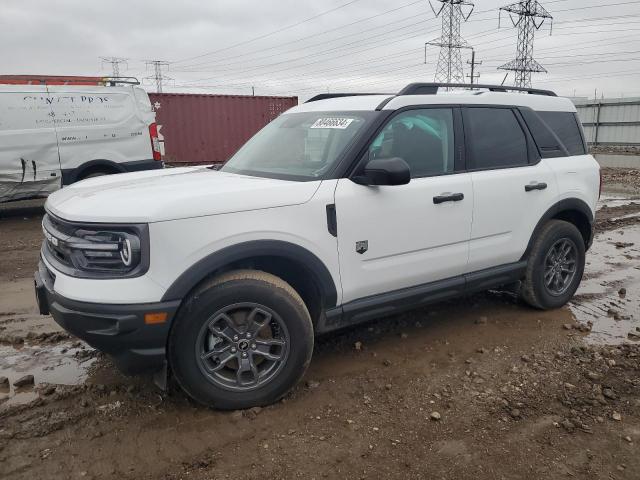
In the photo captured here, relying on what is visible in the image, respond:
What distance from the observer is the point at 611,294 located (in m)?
5.18

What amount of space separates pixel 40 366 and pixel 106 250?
156cm

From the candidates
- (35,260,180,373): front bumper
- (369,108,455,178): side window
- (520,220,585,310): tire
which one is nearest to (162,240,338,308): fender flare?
(35,260,180,373): front bumper

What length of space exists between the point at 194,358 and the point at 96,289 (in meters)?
0.64

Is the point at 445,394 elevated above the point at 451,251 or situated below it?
below

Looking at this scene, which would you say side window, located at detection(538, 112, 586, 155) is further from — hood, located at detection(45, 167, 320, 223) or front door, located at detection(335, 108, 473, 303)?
hood, located at detection(45, 167, 320, 223)

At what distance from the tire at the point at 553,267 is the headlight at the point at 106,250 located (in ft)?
10.6

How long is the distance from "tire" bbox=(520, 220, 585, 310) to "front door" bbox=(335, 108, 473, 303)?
92 cm

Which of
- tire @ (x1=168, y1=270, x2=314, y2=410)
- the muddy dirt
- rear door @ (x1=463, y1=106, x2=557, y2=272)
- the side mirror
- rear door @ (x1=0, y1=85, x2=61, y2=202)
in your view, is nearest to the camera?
the muddy dirt

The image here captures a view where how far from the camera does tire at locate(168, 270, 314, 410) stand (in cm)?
287

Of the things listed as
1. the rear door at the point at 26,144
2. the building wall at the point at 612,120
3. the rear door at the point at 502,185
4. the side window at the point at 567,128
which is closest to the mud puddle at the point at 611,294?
the rear door at the point at 502,185

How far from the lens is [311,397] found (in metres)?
3.28

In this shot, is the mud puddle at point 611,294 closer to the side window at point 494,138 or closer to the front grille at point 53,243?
the side window at point 494,138

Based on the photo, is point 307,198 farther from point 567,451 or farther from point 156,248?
point 567,451

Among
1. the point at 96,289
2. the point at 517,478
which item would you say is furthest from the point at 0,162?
the point at 517,478
